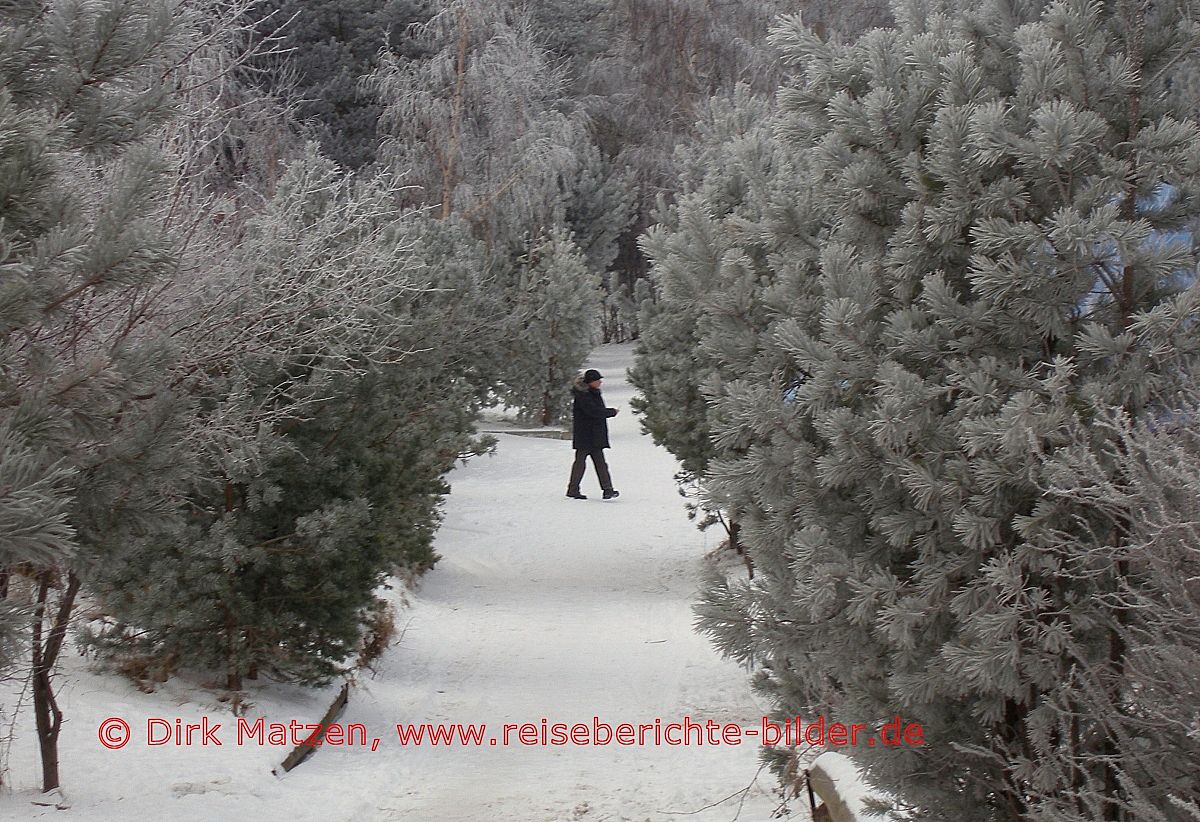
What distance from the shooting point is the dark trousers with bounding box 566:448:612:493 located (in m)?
15.5

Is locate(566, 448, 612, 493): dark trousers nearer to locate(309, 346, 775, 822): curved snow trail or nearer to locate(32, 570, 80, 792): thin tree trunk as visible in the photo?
locate(309, 346, 775, 822): curved snow trail

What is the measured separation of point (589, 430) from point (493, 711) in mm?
7926

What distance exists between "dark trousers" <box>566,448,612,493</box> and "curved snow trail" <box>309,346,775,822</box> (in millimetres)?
260

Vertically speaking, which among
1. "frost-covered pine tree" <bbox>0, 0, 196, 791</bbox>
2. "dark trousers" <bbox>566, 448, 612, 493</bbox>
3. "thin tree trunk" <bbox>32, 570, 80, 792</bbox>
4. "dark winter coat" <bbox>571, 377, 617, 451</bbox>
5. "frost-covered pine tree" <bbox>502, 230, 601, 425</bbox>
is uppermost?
"frost-covered pine tree" <bbox>502, 230, 601, 425</bbox>

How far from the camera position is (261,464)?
653cm

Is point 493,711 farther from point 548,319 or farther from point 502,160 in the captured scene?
point 502,160

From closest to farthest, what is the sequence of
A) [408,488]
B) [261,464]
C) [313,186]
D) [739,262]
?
1. [739,262]
2. [261,464]
3. [408,488]
4. [313,186]

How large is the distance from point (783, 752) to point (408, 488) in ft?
12.9

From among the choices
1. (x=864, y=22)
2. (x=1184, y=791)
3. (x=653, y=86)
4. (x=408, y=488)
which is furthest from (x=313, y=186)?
(x=653, y=86)

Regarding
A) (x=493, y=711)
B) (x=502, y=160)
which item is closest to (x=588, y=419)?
(x=502, y=160)

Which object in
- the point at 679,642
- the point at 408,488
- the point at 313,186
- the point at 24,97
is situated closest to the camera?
the point at 24,97

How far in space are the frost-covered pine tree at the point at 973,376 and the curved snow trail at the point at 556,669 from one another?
2549mm

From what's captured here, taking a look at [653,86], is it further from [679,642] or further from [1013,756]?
[1013,756]

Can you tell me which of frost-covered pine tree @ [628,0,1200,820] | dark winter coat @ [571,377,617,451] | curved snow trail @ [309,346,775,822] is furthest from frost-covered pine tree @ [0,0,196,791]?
dark winter coat @ [571,377,617,451]
